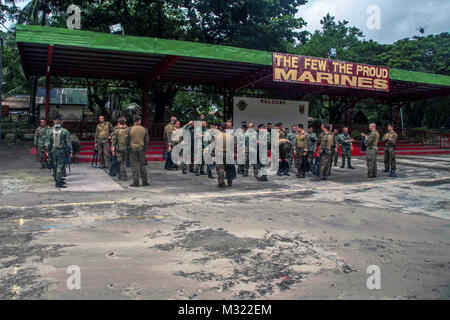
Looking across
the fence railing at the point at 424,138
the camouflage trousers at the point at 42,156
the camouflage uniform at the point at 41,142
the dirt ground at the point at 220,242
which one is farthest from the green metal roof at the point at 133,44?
the fence railing at the point at 424,138

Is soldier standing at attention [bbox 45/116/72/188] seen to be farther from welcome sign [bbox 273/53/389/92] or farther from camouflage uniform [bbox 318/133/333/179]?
welcome sign [bbox 273/53/389/92]

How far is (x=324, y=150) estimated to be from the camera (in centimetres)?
1155

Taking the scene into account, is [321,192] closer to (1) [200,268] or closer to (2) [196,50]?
(1) [200,268]

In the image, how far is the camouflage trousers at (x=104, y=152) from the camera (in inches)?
489

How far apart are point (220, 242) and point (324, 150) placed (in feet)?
23.9

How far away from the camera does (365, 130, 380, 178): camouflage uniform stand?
12.1m

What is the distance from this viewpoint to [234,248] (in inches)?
194

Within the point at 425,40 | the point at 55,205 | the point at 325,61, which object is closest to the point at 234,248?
the point at 55,205

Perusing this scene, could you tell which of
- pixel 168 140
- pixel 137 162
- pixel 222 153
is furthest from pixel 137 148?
pixel 168 140

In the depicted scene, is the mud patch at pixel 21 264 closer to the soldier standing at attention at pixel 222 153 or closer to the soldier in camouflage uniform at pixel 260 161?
the soldier standing at attention at pixel 222 153

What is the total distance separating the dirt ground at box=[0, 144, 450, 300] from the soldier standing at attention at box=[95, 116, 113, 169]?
2754 mm

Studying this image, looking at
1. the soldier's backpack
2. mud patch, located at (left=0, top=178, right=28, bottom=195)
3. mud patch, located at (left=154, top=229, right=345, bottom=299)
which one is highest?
the soldier's backpack

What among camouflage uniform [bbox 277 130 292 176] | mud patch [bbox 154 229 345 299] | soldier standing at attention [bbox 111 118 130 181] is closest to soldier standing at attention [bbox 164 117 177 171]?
soldier standing at attention [bbox 111 118 130 181]

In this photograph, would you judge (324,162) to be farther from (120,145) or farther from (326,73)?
(326,73)
